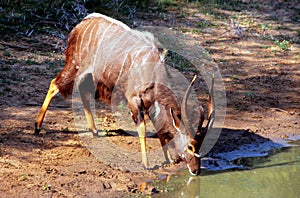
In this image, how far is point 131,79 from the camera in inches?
264

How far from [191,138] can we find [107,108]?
7.72 feet

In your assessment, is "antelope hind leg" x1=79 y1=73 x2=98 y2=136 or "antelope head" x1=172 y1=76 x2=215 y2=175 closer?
"antelope head" x1=172 y1=76 x2=215 y2=175

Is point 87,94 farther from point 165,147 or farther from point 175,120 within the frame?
point 175,120

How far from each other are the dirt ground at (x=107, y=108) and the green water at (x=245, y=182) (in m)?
0.28

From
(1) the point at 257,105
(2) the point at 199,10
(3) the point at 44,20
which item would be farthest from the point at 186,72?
(2) the point at 199,10

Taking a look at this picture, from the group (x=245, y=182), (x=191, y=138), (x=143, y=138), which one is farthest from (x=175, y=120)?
(x=245, y=182)

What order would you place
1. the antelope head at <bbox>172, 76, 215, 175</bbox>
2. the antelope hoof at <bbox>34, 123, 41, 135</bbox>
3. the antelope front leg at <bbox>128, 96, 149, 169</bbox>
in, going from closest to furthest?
the antelope head at <bbox>172, 76, 215, 175</bbox> < the antelope front leg at <bbox>128, 96, 149, 169</bbox> < the antelope hoof at <bbox>34, 123, 41, 135</bbox>

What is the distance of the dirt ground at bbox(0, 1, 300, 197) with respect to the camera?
6.22 metres

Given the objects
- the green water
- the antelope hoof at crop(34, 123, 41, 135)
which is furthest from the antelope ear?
the antelope hoof at crop(34, 123, 41, 135)

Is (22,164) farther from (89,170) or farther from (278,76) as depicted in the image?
(278,76)

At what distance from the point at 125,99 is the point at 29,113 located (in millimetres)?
1476

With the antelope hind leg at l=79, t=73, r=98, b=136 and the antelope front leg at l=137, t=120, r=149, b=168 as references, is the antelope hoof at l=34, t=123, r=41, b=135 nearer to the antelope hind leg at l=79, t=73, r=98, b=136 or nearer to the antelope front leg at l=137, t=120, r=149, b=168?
the antelope hind leg at l=79, t=73, r=98, b=136

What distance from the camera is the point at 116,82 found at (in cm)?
688

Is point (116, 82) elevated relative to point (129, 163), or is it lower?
elevated
